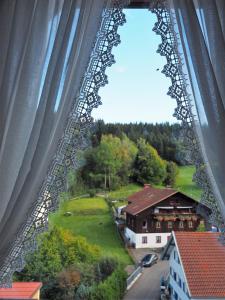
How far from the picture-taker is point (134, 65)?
1.58 m

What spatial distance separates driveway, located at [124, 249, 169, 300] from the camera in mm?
1480

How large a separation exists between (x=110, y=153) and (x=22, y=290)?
683 millimetres

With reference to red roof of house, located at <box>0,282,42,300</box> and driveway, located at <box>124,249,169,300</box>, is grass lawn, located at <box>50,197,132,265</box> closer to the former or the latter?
driveway, located at <box>124,249,169,300</box>

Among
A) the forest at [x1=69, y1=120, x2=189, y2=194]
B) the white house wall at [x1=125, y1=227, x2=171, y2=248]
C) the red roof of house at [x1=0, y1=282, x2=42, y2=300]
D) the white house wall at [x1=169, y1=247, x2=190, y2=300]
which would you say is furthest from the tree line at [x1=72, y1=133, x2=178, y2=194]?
the red roof of house at [x1=0, y1=282, x2=42, y2=300]

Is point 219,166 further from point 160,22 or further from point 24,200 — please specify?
point 24,200

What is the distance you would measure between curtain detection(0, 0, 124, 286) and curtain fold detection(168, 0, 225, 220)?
0.77ft

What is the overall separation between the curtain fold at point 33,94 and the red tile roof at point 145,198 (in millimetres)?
499

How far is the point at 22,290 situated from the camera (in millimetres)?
1457

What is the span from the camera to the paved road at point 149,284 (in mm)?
1482

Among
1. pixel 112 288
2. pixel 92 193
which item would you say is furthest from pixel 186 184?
pixel 112 288

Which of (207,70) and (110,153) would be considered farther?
(110,153)

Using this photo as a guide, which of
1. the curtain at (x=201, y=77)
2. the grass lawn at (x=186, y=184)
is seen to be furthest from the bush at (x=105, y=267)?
the curtain at (x=201, y=77)

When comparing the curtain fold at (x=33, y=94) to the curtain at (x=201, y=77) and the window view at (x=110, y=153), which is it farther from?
the curtain at (x=201, y=77)

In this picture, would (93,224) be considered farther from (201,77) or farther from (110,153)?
(201,77)
